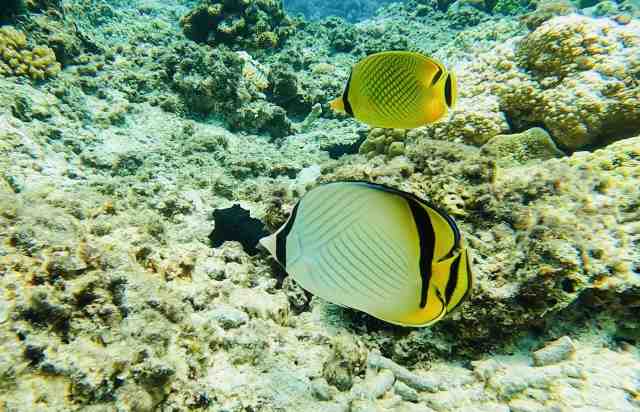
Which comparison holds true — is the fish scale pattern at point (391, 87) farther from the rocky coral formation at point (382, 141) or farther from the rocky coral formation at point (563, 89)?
the rocky coral formation at point (563, 89)

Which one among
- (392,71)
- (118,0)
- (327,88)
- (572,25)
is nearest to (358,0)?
(118,0)

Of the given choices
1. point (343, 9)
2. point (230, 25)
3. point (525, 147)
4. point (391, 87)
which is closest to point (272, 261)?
point (391, 87)

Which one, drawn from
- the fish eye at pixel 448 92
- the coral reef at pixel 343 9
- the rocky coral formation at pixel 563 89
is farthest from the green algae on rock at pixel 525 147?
the coral reef at pixel 343 9

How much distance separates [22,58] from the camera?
5113 mm

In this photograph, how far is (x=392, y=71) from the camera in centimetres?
194

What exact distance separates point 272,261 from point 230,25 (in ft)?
25.5

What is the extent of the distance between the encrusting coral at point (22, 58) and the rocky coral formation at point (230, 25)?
4137mm

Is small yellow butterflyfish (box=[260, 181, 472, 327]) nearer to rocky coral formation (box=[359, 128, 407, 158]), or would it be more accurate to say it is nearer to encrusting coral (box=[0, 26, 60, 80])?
rocky coral formation (box=[359, 128, 407, 158])

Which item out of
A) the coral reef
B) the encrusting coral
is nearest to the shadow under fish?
the encrusting coral

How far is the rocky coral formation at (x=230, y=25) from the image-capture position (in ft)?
28.3

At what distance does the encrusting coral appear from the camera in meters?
4.99

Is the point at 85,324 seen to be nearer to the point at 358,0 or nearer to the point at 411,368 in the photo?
the point at 411,368

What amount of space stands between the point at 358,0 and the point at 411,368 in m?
30.7

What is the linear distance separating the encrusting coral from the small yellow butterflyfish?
243 inches
